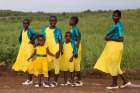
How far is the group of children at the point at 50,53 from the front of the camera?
1365cm

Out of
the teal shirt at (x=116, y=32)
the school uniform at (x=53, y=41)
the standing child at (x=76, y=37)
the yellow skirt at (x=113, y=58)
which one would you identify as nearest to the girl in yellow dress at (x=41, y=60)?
the school uniform at (x=53, y=41)

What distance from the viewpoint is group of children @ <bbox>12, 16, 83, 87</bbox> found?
44.8ft

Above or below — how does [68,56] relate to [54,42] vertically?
below

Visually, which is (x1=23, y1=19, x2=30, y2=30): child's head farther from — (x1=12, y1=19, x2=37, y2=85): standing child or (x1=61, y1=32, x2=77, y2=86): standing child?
(x1=61, y1=32, x2=77, y2=86): standing child

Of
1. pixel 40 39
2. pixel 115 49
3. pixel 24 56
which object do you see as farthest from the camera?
pixel 24 56

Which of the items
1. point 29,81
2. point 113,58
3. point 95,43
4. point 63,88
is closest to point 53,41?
point 63,88

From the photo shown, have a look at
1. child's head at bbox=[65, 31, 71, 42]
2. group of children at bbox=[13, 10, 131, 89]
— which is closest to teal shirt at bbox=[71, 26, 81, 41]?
group of children at bbox=[13, 10, 131, 89]

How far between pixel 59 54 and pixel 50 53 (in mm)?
229

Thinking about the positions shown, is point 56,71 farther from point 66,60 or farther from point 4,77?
point 4,77

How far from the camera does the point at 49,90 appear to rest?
13.0 meters

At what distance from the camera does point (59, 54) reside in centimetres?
1370

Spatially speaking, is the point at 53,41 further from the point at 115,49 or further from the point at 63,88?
the point at 115,49

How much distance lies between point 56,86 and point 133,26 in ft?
58.8

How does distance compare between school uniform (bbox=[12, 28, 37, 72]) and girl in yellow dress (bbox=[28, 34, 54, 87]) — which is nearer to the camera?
girl in yellow dress (bbox=[28, 34, 54, 87])
